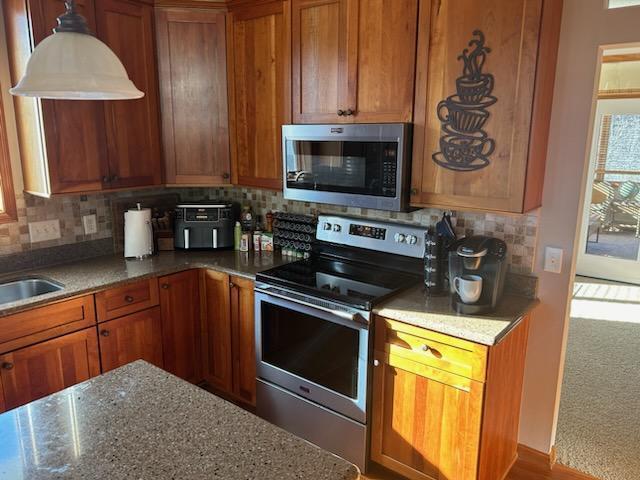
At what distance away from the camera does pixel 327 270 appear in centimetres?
264

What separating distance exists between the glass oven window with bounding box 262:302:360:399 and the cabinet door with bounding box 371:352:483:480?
0.44 ft

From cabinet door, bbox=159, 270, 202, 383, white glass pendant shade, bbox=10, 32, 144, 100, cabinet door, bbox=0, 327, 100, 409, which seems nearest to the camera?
white glass pendant shade, bbox=10, 32, 144, 100

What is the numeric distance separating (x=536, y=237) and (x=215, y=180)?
1783mm

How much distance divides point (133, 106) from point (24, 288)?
1.11 metres

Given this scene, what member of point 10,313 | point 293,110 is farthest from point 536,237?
point 10,313

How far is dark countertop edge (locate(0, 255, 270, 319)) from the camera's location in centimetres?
212

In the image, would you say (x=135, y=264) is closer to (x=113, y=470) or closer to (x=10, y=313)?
(x=10, y=313)

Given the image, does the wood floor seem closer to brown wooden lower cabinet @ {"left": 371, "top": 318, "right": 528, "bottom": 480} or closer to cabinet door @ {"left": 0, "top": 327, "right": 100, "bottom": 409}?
brown wooden lower cabinet @ {"left": 371, "top": 318, "right": 528, "bottom": 480}

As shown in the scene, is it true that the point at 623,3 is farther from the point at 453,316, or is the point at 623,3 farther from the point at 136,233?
the point at 136,233

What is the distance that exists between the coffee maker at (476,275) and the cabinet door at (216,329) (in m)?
1.26

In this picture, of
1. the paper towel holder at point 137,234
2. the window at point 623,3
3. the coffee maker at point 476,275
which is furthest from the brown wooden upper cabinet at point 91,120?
the window at point 623,3

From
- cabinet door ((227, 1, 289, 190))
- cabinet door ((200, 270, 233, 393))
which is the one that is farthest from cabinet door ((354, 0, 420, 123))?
cabinet door ((200, 270, 233, 393))

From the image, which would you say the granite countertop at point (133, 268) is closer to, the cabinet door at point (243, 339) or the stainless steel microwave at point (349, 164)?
the cabinet door at point (243, 339)

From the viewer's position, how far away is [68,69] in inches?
50.3
